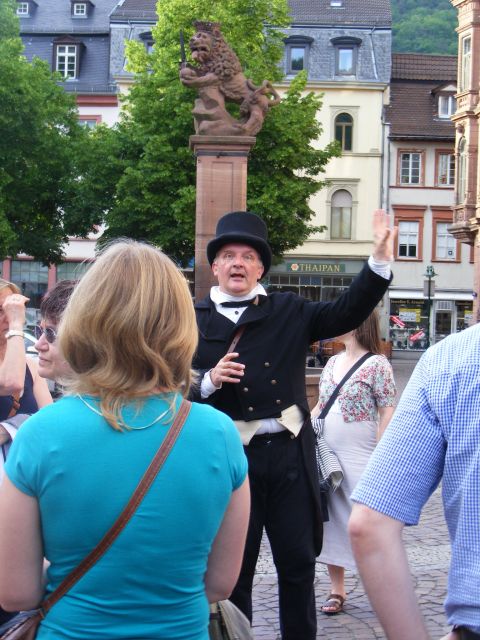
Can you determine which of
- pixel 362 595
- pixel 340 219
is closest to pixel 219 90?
pixel 362 595

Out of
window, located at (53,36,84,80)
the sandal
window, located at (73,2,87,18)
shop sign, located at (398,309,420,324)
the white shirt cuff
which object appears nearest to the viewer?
the white shirt cuff

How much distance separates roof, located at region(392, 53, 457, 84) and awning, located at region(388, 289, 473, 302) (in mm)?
10862

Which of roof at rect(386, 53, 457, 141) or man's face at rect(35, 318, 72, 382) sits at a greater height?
roof at rect(386, 53, 457, 141)

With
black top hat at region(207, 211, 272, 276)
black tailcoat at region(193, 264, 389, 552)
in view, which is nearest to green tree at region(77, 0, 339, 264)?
black top hat at region(207, 211, 272, 276)

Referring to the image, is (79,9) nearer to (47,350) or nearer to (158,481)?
(47,350)

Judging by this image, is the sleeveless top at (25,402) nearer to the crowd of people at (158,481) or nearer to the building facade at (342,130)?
the crowd of people at (158,481)

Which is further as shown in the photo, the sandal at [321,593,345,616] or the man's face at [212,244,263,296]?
the sandal at [321,593,345,616]

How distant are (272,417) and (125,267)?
240cm

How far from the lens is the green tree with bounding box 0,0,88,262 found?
120 ft

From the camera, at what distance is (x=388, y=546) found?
2100 millimetres

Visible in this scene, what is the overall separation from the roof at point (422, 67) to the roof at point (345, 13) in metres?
3.42

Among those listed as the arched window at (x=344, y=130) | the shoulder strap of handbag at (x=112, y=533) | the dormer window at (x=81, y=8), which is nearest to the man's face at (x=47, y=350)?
the shoulder strap of handbag at (x=112, y=533)

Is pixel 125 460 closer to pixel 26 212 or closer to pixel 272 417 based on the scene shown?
pixel 272 417

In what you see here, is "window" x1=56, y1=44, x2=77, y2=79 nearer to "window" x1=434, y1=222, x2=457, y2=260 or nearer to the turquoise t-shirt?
"window" x1=434, y1=222, x2=457, y2=260
